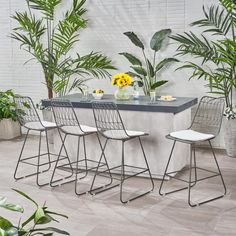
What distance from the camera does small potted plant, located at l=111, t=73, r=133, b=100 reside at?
4.77 metres

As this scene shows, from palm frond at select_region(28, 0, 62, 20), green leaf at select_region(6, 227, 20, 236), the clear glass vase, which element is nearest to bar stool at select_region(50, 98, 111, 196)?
the clear glass vase

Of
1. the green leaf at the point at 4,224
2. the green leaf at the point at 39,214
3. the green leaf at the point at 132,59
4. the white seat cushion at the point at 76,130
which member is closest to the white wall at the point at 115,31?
the green leaf at the point at 132,59

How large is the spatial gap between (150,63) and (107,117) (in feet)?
6.49

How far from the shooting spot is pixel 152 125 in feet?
14.9

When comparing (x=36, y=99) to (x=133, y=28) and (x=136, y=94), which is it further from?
(x=136, y=94)

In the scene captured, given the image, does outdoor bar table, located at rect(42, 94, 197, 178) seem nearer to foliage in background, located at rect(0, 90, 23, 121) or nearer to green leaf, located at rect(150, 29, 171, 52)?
green leaf, located at rect(150, 29, 171, 52)

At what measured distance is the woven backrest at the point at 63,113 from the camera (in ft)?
14.6

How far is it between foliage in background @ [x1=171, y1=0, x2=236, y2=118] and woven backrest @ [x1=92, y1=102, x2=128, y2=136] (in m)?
1.47

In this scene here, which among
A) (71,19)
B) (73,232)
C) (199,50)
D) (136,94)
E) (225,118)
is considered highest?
(71,19)

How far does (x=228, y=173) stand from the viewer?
4.81m

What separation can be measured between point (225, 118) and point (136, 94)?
4.89 ft

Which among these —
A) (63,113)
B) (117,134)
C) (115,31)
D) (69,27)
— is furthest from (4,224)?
(115,31)

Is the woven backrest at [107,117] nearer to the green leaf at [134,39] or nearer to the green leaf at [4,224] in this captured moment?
the green leaf at [134,39]

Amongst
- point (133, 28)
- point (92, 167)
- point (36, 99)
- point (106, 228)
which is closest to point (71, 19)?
point (133, 28)
